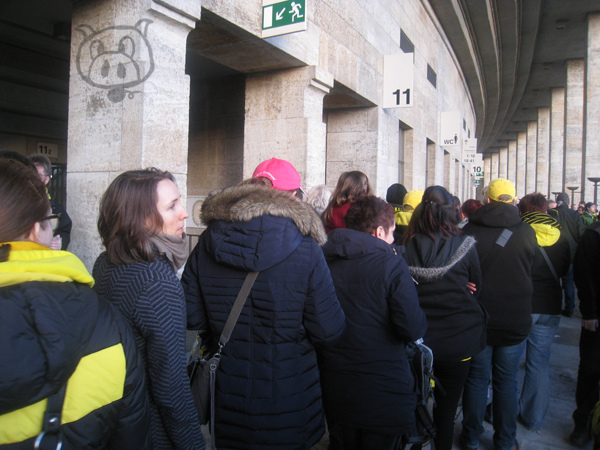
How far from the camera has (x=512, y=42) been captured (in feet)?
64.6

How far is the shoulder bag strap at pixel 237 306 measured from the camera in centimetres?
191

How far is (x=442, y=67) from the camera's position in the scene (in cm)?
1462

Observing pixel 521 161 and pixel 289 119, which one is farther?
pixel 521 161

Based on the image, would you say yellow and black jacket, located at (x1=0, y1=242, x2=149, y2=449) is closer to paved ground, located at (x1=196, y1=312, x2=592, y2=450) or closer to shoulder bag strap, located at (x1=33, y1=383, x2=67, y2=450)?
shoulder bag strap, located at (x1=33, y1=383, x2=67, y2=450)

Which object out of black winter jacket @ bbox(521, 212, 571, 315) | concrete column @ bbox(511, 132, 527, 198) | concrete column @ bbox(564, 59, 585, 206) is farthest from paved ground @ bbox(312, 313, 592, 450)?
concrete column @ bbox(511, 132, 527, 198)

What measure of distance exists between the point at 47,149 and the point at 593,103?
21176mm

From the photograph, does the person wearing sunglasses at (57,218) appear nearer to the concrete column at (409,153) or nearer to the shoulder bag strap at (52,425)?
the shoulder bag strap at (52,425)

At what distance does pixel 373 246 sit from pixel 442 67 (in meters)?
13.9

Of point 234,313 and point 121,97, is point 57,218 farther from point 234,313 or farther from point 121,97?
point 234,313

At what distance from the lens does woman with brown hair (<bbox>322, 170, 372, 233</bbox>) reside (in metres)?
3.17

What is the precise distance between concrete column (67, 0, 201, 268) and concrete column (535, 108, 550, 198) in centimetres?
3813

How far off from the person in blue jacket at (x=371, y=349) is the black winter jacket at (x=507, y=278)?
1.07 meters

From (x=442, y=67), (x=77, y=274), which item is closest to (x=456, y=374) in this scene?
(x=77, y=274)

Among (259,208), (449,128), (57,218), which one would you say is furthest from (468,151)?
(259,208)
